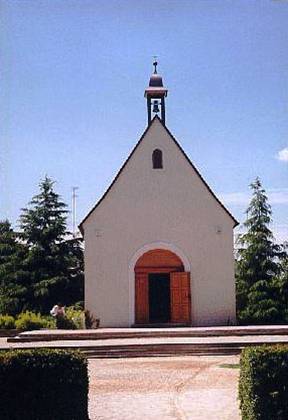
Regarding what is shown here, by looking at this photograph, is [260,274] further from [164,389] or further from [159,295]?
[164,389]

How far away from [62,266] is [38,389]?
3066cm

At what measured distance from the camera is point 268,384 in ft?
27.6

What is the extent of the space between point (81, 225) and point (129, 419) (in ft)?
59.4

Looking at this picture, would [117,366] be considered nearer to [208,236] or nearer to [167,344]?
[167,344]

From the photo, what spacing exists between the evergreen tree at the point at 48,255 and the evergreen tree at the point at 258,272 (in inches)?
452

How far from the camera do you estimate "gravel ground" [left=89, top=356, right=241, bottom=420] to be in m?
10.4

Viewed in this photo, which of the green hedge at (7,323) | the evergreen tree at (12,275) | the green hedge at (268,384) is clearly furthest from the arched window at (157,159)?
the green hedge at (268,384)

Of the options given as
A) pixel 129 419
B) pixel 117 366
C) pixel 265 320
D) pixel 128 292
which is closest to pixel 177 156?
pixel 128 292

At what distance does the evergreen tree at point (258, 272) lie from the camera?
32.5 metres

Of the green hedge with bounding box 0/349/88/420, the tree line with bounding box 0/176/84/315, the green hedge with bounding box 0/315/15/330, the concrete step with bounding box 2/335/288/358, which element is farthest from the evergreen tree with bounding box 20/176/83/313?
the green hedge with bounding box 0/349/88/420

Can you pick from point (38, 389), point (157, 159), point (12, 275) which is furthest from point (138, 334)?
point (12, 275)

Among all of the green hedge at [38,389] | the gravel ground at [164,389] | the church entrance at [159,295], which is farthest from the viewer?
the church entrance at [159,295]

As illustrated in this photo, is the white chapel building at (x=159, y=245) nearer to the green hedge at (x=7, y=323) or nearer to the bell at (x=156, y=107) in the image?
the bell at (x=156, y=107)

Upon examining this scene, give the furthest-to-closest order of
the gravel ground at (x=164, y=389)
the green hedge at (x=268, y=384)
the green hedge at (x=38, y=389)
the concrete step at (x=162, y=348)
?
the concrete step at (x=162, y=348) < the gravel ground at (x=164, y=389) < the green hedge at (x=38, y=389) < the green hedge at (x=268, y=384)
